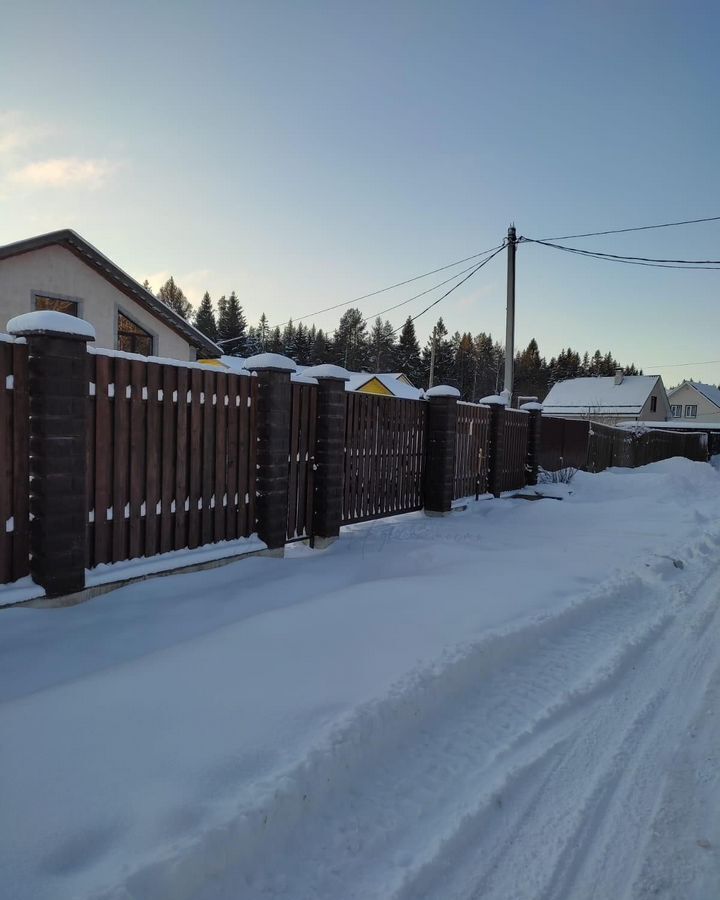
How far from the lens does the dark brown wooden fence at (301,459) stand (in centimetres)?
605

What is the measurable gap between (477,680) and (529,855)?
1164 millimetres

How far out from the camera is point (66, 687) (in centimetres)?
A: 257

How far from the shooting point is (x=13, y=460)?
375cm

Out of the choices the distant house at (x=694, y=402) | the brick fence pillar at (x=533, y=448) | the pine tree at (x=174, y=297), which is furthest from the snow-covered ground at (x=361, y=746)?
the pine tree at (x=174, y=297)

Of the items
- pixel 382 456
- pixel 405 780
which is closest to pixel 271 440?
pixel 382 456

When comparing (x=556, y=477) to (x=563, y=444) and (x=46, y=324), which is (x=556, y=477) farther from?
(x=46, y=324)

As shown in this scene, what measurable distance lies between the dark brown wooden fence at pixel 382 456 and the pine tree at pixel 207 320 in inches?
2387

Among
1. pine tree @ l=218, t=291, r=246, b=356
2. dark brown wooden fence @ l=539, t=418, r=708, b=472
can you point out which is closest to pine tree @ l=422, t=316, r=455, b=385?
pine tree @ l=218, t=291, r=246, b=356

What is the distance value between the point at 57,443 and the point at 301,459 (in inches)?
109

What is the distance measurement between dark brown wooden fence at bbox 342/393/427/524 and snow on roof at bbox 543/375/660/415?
4146 centimetres

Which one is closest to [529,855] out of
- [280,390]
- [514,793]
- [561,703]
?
[514,793]

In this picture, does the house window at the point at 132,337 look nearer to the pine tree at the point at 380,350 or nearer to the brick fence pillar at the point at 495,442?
the brick fence pillar at the point at 495,442

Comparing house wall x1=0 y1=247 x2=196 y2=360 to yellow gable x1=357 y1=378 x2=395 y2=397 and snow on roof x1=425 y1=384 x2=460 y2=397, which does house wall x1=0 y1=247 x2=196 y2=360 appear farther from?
yellow gable x1=357 y1=378 x2=395 y2=397

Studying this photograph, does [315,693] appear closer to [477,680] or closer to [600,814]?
[477,680]
